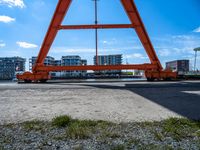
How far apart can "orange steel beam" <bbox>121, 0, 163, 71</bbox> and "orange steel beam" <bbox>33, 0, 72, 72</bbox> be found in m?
5.36

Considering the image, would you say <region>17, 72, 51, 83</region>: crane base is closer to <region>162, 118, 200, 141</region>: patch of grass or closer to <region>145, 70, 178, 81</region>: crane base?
<region>145, 70, 178, 81</region>: crane base

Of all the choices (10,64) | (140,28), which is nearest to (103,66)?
(140,28)

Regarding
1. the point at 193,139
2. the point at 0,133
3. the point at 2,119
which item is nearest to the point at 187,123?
the point at 193,139

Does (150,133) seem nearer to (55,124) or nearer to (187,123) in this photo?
(187,123)

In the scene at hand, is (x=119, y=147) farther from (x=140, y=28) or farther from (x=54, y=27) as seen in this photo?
(x=54, y=27)

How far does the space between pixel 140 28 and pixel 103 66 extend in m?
5.07

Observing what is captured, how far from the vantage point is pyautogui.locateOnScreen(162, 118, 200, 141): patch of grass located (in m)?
3.30

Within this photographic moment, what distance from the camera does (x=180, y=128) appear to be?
3639mm

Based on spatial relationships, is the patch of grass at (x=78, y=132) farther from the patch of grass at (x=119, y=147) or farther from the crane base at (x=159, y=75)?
the crane base at (x=159, y=75)

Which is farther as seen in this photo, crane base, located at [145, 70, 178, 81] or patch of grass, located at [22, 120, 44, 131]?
crane base, located at [145, 70, 178, 81]

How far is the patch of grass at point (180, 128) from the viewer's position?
10.8 ft

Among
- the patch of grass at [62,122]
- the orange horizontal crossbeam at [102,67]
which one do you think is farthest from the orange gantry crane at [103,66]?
the patch of grass at [62,122]

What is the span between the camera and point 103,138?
10.3 feet

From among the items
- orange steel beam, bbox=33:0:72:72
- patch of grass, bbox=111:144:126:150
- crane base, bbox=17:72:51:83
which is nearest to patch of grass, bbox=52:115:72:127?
patch of grass, bbox=111:144:126:150
